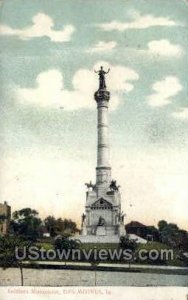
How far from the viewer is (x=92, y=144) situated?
194 cm

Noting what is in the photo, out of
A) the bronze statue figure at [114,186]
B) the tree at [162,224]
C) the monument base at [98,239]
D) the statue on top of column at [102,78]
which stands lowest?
the monument base at [98,239]

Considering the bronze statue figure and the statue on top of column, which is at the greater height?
the statue on top of column

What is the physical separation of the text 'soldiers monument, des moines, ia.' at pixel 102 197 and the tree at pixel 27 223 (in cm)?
19

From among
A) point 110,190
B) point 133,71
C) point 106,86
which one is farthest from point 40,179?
point 133,71

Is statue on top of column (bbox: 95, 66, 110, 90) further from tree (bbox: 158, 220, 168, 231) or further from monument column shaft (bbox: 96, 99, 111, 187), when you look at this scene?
tree (bbox: 158, 220, 168, 231)

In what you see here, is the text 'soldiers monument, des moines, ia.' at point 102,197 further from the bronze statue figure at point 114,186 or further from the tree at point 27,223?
the tree at point 27,223

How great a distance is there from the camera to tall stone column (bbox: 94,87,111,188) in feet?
6.19

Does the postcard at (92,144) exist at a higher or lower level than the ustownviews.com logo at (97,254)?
higher

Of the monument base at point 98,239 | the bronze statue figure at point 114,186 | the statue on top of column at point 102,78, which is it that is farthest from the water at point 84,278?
the statue on top of column at point 102,78

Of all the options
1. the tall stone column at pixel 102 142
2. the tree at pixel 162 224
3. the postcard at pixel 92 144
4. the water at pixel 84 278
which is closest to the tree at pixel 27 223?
the postcard at pixel 92 144

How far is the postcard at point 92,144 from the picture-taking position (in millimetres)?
1869

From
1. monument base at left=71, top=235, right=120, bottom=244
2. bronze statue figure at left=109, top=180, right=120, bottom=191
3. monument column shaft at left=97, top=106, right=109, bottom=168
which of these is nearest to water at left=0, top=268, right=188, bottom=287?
monument base at left=71, top=235, right=120, bottom=244

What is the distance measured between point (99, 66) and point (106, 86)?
88 millimetres

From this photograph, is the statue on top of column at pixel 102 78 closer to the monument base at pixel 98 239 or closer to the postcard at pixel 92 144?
the postcard at pixel 92 144
